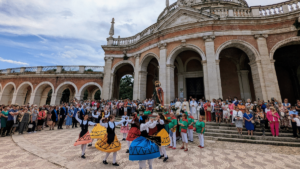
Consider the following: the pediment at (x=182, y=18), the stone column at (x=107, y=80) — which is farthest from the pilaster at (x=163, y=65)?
the stone column at (x=107, y=80)

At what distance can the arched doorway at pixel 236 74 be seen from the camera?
461 inches

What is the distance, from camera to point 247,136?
5.45 m

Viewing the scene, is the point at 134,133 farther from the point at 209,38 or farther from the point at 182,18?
the point at 182,18

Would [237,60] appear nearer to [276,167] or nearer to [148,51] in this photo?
[148,51]

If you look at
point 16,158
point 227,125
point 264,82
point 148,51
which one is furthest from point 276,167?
point 148,51

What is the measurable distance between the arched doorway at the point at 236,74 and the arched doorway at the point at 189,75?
7.89 feet

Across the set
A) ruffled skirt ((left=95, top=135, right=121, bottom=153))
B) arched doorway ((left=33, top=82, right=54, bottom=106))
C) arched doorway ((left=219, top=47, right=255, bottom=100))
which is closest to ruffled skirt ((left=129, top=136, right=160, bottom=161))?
ruffled skirt ((left=95, top=135, right=121, bottom=153))

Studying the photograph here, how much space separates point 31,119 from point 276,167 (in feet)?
35.5

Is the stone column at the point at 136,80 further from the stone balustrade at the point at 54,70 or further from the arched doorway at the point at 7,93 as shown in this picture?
the arched doorway at the point at 7,93

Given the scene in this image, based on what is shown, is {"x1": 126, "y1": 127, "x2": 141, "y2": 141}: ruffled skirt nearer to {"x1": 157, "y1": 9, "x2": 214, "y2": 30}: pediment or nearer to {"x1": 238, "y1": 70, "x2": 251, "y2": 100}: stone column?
{"x1": 157, "y1": 9, "x2": 214, "y2": 30}: pediment

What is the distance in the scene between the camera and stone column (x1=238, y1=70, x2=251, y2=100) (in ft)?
37.0

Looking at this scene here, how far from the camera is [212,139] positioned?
18.6 feet

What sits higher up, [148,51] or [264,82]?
[148,51]

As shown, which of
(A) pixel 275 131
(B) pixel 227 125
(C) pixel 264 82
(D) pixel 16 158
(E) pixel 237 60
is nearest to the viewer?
(D) pixel 16 158
